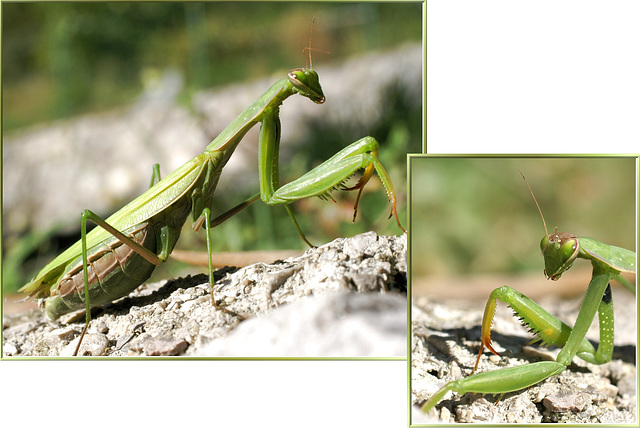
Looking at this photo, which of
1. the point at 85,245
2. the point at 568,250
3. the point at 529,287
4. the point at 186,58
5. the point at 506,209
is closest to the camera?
the point at 568,250

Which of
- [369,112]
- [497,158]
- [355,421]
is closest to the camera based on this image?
[497,158]

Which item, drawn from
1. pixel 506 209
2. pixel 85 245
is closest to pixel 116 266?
pixel 85 245

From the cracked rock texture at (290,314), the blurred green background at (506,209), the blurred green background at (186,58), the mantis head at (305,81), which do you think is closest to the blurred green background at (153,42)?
the blurred green background at (186,58)

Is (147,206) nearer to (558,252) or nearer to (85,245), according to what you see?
(85,245)

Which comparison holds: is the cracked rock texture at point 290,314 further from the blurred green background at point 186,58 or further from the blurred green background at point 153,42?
the blurred green background at point 153,42

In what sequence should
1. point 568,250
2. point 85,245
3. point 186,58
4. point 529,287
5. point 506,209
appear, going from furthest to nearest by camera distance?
point 186,58
point 529,287
point 506,209
point 85,245
point 568,250

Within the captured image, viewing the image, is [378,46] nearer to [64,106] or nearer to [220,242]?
[220,242]

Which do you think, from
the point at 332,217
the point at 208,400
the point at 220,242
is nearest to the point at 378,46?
the point at 332,217

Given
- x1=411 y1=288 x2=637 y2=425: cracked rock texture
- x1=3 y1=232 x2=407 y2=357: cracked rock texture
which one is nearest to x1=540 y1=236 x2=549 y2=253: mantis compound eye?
x1=411 y1=288 x2=637 y2=425: cracked rock texture
